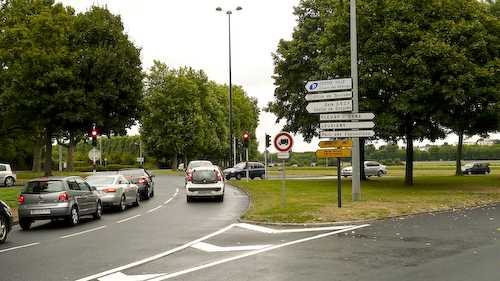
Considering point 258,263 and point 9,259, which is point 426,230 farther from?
point 9,259

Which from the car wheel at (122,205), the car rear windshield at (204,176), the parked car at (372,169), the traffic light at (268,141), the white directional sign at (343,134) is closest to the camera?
the white directional sign at (343,134)

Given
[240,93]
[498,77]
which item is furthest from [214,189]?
[240,93]

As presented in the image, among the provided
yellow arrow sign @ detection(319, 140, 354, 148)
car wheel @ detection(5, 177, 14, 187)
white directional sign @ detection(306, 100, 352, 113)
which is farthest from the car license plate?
car wheel @ detection(5, 177, 14, 187)

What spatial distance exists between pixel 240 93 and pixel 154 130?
1123 inches

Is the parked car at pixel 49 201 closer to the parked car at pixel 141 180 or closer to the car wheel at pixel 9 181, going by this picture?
the parked car at pixel 141 180

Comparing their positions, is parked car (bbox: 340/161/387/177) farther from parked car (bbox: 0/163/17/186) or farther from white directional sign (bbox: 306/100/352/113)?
parked car (bbox: 0/163/17/186)

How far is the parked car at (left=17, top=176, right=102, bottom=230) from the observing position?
41.4ft

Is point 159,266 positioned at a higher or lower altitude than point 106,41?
lower

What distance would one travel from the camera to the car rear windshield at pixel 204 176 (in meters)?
20.3

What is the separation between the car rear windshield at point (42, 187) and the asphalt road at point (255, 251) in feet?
3.75

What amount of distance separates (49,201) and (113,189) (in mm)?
4435

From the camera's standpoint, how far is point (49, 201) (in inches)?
502

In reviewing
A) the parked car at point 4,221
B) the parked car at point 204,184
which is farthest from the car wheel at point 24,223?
the parked car at point 204,184

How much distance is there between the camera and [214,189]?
20312mm
